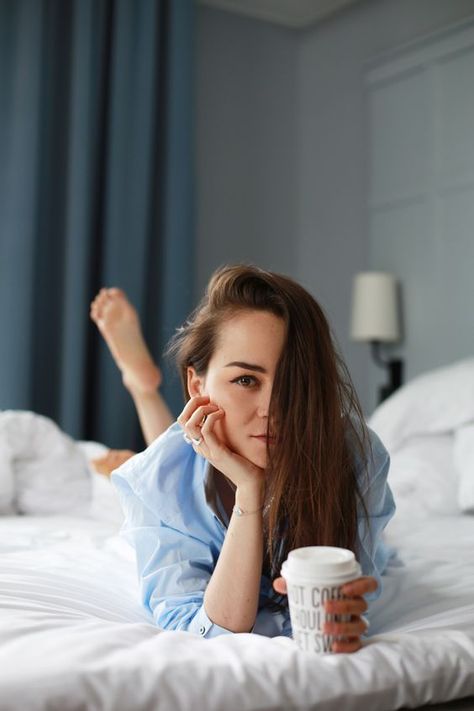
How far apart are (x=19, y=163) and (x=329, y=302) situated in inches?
56.0

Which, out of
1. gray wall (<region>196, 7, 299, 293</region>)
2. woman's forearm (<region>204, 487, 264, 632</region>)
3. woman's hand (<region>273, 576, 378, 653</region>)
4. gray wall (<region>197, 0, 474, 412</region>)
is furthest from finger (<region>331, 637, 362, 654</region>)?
gray wall (<region>196, 7, 299, 293</region>)

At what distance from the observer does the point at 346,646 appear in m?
0.93

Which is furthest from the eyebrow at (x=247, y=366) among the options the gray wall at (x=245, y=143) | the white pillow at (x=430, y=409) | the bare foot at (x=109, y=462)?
the gray wall at (x=245, y=143)

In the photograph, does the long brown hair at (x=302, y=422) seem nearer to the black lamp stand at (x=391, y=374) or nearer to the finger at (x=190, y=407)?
the finger at (x=190, y=407)

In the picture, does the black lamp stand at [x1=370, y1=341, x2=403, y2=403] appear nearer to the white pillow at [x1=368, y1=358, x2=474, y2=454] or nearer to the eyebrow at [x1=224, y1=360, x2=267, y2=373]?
the white pillow at [x1=368, y1=358, x2=474, y2=454]

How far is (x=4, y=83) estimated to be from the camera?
3240 millimetres

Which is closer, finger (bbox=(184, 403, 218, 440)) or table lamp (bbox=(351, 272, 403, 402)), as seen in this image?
finger (bbox=(184, 403, 218, 440))

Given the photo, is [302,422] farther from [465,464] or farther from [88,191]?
[88,191]

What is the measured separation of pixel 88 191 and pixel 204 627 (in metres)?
2.48

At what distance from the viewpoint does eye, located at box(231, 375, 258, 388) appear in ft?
3.72

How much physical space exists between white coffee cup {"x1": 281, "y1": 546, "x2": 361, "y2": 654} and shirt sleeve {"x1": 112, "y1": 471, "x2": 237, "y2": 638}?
0.26m

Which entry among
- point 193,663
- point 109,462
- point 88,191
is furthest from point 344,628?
point 88,191

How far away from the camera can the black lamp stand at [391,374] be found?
11.1 ft

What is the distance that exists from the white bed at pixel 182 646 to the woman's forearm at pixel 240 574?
9cm
